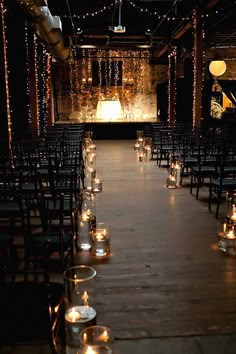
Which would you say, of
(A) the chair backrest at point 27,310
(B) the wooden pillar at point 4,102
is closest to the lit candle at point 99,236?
(A) the chair backrest at point 27,310

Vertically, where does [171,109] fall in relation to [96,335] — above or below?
above

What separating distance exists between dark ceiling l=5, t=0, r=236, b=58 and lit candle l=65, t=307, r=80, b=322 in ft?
25.6

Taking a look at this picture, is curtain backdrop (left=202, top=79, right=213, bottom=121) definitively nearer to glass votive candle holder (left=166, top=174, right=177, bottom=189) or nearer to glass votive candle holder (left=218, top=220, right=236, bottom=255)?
glass votive candle holder (left=166, top=174, right=177, bottom=189)

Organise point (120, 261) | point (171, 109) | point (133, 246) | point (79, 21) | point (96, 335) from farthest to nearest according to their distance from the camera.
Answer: point (171, 109), point (79, 21), point (133, 246), point (120, 261), point (96, 335)

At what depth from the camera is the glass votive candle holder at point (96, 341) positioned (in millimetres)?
2027

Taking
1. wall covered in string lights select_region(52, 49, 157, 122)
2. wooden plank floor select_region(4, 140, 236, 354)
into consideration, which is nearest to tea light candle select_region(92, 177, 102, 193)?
wooden plank floor select_region(4, 140, 236, 354)

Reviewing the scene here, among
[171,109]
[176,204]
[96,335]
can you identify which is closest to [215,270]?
[96,335]

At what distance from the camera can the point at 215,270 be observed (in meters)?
3.73

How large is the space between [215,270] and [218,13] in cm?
853

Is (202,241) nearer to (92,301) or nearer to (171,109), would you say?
(92,301)

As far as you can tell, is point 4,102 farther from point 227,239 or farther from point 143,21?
point 143,21

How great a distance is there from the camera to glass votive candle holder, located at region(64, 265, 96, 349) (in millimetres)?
2555

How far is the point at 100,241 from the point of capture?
4.12 metres

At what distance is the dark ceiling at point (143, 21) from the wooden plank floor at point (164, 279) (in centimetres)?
559
